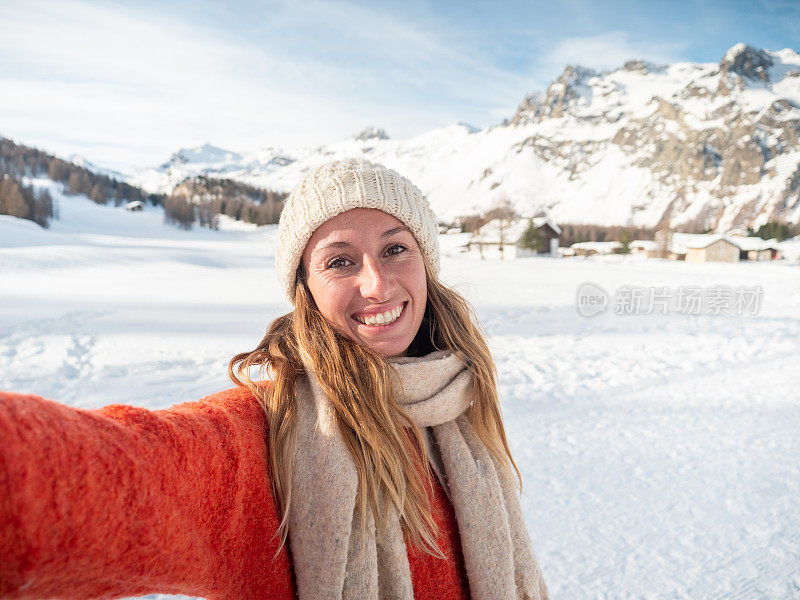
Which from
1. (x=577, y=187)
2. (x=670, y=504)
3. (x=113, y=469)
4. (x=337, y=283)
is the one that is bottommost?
(x=670, y=504)

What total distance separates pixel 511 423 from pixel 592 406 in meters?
1.13

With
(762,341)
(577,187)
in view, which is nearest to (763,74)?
(577,187)

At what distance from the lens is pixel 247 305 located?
1082 cm

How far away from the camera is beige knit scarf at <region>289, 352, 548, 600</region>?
3.53 feet

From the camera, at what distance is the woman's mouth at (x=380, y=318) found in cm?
131

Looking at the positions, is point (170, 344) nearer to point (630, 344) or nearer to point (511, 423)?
point (511, 423)

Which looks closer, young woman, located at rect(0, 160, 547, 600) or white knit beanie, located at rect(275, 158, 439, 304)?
young woman, located at rect(0, 160, 547, 600)

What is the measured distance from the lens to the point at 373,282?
1282 millimetres

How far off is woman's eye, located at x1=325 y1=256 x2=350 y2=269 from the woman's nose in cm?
6

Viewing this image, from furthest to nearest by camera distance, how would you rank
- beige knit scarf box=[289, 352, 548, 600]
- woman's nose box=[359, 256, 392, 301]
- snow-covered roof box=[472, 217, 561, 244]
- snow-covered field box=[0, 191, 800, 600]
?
snow-covered roof box=[472, 217, 561, 244] < snow-covered field box=[0, 191, 800, 600] < woman's nose box=[359, 256, 392, 301] < beige knit scarf box=[289, 352, 548, 600]

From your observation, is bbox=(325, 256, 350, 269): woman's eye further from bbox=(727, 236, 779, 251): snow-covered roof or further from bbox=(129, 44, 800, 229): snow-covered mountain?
bbox=(129, 44, 800, 229): snow-covered mountain

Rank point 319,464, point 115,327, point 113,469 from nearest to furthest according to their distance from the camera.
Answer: point 113,469, point 319,464, point 115,327

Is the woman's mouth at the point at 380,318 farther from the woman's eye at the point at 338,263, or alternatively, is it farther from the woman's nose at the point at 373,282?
the woman's eye at the point at 338,263

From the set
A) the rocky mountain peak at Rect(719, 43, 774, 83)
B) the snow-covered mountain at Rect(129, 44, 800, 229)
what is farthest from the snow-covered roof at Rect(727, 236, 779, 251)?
the rocky mountain peak at Rect(719, 43, 774, 83)
